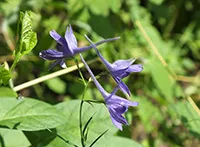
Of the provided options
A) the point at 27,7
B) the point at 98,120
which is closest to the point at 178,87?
the point at 27,7

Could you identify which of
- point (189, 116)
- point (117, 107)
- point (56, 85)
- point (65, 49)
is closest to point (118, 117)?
point (117, 107)

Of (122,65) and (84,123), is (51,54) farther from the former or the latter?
(84,123)

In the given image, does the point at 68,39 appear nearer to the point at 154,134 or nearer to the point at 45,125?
the point at 45,125

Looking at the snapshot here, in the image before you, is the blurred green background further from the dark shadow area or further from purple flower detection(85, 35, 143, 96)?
purple flower detection(85, 35, 143, 96)

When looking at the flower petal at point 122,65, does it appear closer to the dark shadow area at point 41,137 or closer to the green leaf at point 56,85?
the dark shadow area at point 41,137

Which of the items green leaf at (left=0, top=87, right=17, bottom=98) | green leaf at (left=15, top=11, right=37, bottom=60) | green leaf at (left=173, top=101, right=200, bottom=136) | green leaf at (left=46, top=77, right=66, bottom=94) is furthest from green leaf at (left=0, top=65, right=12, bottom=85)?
green leaf at (left=46, top=77, right=66, bottom=94)

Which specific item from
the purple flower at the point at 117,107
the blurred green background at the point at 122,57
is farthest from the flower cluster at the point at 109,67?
the blurred green background at the point at 122,57
